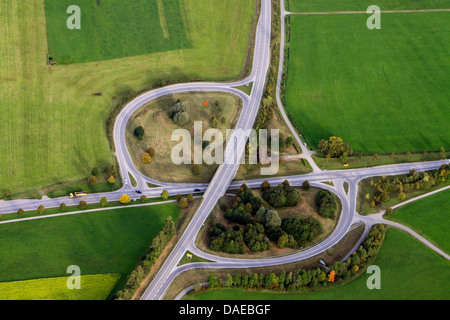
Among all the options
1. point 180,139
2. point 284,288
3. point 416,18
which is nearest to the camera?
point 284,288

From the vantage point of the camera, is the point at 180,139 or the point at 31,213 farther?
the point at 180,139

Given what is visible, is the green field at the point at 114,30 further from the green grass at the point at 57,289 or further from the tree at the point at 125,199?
the green grass at the point at 57,289

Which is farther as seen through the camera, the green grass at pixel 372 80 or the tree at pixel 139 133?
the green grass at pixel 372 80

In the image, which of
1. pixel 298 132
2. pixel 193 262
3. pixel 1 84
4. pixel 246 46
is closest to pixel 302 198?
pixel 298 132

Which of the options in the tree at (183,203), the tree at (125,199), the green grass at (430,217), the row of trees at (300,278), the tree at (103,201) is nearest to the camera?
the row of trees at (300,278)

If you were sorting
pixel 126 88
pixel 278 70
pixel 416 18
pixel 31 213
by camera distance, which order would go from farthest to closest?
pixel 416 18, pixel 278 70, pixel 126 88, pixel 31 213

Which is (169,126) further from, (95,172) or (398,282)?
(398,282)

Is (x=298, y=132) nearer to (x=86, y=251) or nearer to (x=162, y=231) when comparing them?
(x=162, y=231)

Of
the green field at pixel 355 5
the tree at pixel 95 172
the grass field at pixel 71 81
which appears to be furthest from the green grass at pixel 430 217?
the green field at pixel 355 5
